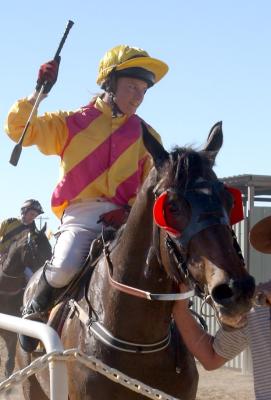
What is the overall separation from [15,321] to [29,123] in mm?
2247

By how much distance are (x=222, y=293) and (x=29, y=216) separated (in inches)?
367

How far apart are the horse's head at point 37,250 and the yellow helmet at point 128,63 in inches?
257

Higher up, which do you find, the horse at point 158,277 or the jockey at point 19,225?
the horse at point 158,277

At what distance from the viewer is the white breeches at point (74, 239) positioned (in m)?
5.01

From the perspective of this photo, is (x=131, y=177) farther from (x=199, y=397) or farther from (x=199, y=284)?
(x=199, y=397)

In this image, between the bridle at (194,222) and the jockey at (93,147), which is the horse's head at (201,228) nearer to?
the bridle at (194,222)

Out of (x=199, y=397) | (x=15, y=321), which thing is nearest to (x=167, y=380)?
(x=15, y=321)

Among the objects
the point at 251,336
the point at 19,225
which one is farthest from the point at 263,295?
the point at 19,225

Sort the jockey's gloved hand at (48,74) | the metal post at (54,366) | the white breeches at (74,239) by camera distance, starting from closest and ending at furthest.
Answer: the metal post at (54,366), the white breeches at (74,239), the jockey's gloved hand at (48,74)

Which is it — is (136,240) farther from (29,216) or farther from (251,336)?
(29,216)

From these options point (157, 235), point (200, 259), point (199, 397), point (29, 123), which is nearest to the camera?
point (200, 259)

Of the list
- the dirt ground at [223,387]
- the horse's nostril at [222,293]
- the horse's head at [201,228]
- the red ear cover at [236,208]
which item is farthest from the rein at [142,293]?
the dirt ground at [223,387]

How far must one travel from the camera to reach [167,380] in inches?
169

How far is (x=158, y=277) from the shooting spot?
4188 millimetres
